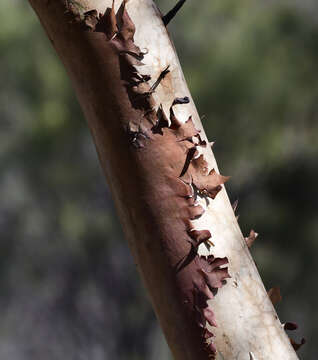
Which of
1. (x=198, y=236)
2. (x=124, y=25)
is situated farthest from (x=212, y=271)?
(x=124, y=25)

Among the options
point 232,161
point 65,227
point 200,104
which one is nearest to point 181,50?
point 200,104

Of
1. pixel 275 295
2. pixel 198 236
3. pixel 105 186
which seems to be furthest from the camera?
pixel 105 186

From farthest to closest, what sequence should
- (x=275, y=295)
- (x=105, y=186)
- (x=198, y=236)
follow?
(x=105, y=186) < (x=275, y=295) < (x=198, y=236)

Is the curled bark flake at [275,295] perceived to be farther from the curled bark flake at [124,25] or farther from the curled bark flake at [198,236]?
the curled bark flake at [124,25]

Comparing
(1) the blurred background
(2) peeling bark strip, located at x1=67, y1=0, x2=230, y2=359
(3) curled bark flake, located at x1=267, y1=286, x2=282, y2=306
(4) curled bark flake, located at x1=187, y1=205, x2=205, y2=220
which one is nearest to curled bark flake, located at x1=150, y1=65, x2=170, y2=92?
(2) peeling bark strip, located at x1=67, y1=0, x2=230, y2=359

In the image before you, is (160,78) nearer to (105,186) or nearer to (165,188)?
(165,188)

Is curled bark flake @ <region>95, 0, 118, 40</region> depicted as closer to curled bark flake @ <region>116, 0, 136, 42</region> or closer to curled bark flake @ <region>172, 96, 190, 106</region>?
curled bark flake @ <region>116, 0, 136, 42</region>
